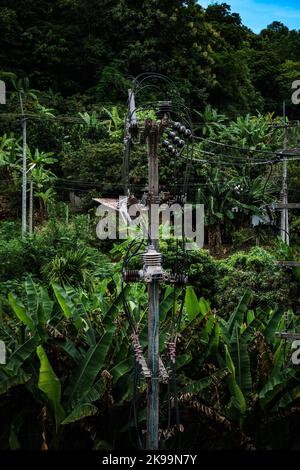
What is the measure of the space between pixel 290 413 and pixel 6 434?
9.73 ft

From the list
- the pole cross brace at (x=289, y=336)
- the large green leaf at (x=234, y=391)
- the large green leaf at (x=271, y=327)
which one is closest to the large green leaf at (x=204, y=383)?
the large green leaf at (x=234, y=391)

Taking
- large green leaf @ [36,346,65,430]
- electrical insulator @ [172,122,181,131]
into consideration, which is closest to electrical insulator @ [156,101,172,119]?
electrical insulator @ [172,122,181,131]

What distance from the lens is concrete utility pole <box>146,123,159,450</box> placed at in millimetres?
4676

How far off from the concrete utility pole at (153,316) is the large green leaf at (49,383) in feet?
3.39

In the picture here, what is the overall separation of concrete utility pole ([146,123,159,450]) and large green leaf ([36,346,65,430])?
1.03 meters

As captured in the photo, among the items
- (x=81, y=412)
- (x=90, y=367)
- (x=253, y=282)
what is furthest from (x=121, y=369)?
(x=253, y=282)

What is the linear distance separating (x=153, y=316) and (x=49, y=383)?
131 centimetres

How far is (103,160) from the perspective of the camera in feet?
71.1

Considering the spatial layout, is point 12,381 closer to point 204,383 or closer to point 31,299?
point 31,299

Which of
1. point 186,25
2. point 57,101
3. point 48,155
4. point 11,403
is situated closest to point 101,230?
point 48,155

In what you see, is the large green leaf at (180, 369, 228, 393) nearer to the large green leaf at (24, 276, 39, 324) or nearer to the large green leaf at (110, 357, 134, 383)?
the large green leaf at (110, 357, 134, 383)

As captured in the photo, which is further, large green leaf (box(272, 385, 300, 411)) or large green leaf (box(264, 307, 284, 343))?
large green leaf (box(264, 307, 284, 343))

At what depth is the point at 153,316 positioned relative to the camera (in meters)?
4.79

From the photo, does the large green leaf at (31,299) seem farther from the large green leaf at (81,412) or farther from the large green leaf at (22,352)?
the large green leaf at (81,412)
